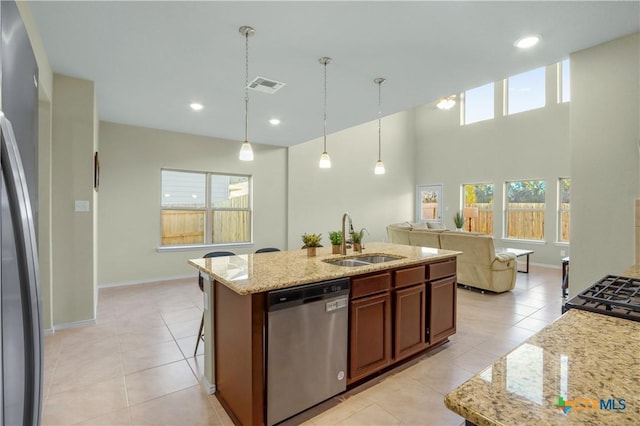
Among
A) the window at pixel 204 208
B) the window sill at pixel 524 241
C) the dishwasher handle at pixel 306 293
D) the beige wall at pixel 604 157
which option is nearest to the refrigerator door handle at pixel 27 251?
the dishwasher handle at pixel 306 293

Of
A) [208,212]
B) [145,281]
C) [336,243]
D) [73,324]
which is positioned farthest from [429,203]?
[73,324]

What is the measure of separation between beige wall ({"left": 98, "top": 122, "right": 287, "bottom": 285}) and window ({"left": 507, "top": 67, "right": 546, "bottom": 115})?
21.8 ft

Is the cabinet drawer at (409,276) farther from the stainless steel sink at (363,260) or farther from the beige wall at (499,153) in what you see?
the beige wall at (499,153)

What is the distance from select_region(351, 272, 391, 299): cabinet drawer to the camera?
2.13 m

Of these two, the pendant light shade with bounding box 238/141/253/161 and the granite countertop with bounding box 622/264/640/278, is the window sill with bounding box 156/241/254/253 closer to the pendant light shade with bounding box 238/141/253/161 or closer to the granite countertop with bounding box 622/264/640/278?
the pendant light shade with bounding box 238/141/253/161

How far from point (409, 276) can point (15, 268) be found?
2.34 m

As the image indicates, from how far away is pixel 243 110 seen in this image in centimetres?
439

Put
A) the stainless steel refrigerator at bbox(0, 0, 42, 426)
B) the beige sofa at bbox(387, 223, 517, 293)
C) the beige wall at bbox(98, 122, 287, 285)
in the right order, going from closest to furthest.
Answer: the stainless steel refrigerator at bbox(0, 0, 42, 426) < the beige sofa at bbox(387, 223, 517, 293) < the beige wall at bbox(98, 122, 287, 285)

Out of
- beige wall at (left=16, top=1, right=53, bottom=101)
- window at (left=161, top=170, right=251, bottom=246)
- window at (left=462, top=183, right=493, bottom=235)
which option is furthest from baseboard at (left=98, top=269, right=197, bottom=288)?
window at (left=462, top=183, right=493, bottom=235)

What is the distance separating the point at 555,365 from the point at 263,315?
52.5 inches

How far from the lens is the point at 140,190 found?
5242 mm

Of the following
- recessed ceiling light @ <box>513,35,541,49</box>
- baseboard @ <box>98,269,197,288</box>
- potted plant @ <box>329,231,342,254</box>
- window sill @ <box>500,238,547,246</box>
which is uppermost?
recessed ceiling light @ <box>513,35,541,49</box>

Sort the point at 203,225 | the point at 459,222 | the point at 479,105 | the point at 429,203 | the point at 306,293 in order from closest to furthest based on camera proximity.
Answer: the point at 306,293 → the point at 203,225 → the point at 459,222 → the point at 479,105 → the point at 429,203

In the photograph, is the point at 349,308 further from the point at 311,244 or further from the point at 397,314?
the point at 311,244
